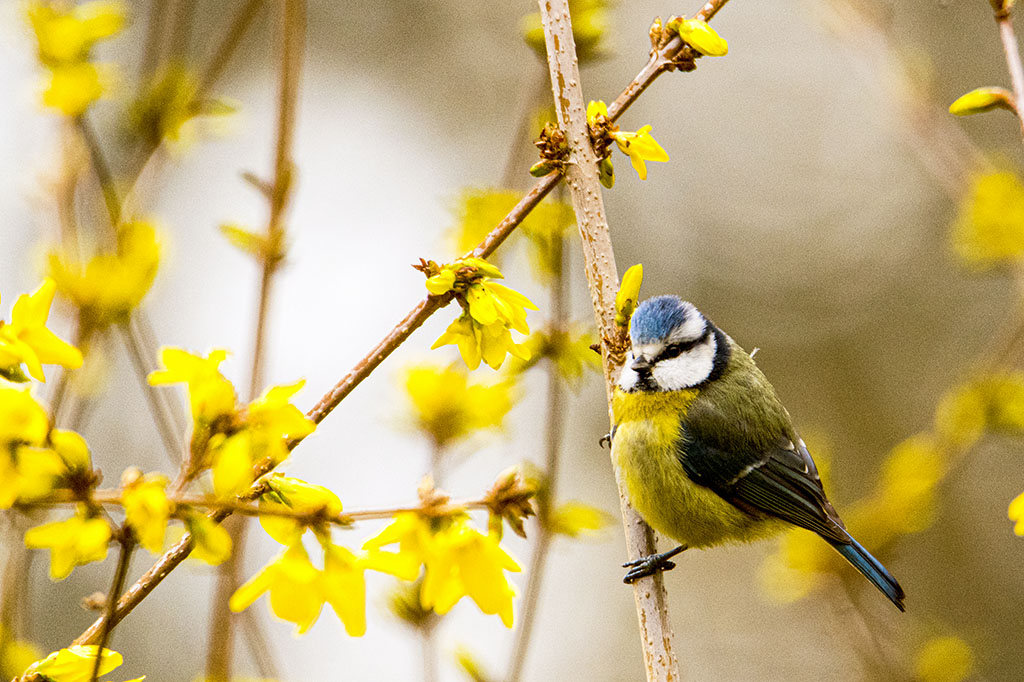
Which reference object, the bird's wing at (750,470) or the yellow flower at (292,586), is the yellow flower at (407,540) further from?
the bird's wing at (750,470)

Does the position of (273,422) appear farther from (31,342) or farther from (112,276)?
(112,276)

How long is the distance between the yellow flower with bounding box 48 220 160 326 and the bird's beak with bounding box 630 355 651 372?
1.05 meters

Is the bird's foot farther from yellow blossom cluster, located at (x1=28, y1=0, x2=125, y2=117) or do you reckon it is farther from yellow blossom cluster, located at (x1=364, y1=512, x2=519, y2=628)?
yellow blossom cluster, located at (x1=28, y1=0, x2=125, y2=117)

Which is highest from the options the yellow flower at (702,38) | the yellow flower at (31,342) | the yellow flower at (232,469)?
the yellow flower at (702,38)

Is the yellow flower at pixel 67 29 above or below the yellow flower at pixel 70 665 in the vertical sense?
above

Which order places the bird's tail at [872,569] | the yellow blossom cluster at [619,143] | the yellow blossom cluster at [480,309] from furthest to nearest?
1. the bird's tail at [872,569]
2. the yellow blossom cluster at [619,143]
3. the yellow blossom cluster at [480,309]

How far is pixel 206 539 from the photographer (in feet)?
3.38

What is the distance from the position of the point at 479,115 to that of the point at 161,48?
5.67 metres

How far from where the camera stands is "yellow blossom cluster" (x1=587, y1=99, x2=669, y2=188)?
56.4 inches

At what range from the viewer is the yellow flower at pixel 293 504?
1120 mm

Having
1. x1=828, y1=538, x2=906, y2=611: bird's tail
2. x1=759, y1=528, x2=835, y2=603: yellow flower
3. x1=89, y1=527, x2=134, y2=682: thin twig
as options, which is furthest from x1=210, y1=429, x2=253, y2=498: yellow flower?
x1=759, y1=528, x2=835, y2=603: yellow flower

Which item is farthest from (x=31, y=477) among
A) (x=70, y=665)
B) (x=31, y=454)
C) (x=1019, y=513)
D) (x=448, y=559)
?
(x=1019, y=513)

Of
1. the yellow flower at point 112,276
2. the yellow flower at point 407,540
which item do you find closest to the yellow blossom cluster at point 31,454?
the yellow flower at point 407,540

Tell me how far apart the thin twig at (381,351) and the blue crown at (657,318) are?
0.55 metres
